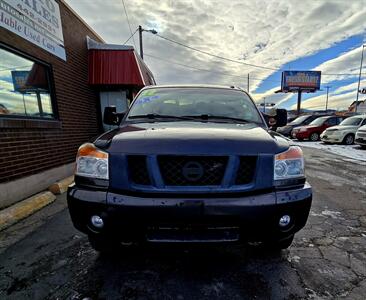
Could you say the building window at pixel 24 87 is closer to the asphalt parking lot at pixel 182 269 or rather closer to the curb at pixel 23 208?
the curb at pixel 23 208

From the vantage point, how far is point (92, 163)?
185 cm

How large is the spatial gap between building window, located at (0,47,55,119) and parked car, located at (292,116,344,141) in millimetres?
14843

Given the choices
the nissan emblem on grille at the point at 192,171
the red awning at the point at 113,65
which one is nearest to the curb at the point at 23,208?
the nissan emblem on grille at the point at 192,171

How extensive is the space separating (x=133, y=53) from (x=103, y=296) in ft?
25.5

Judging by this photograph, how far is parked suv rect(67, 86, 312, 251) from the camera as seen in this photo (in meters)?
1.68

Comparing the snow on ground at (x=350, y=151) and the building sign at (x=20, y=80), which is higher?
the building sign at (x=20, y=80)

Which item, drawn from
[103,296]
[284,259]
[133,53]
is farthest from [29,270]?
[133,53]

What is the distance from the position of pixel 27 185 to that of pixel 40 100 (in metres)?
1.90

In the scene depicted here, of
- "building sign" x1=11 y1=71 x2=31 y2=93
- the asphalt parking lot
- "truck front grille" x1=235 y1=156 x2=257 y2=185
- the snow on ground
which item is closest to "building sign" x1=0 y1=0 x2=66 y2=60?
"building sign" x1=11 y1=71 x2=31 y2=93

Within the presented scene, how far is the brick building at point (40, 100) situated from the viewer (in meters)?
3.91

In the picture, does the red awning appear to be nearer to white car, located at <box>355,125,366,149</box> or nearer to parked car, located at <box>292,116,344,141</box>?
white car, located at <box>355,125,366,149</box>

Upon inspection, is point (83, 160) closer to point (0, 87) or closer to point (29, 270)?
point (29, 270)

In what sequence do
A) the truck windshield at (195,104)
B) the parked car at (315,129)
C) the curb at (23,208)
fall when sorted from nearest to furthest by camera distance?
the truck windshield at (195,104) → the curb at (23,208) → the parked car at (315,129)

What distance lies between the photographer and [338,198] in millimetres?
4277
